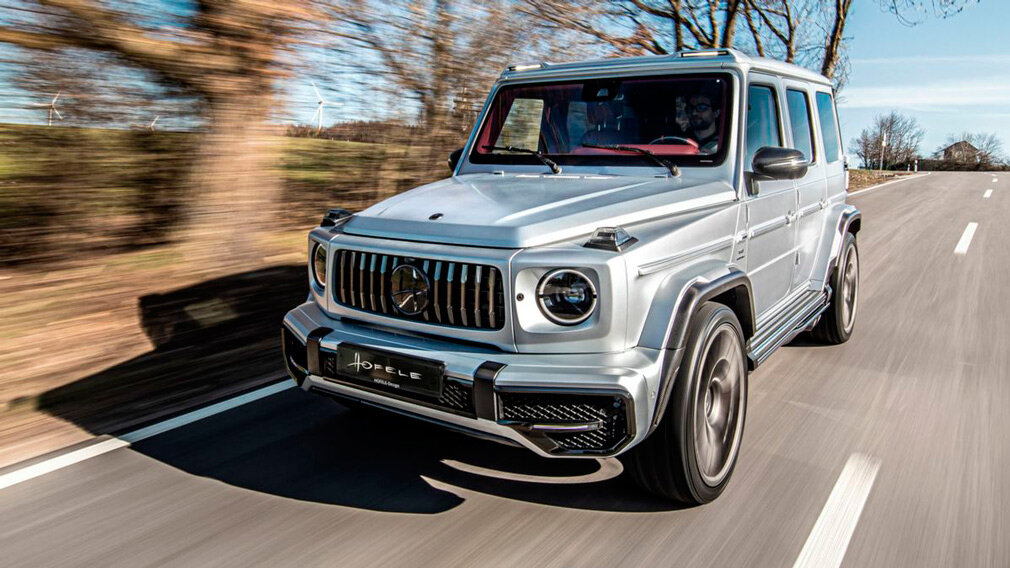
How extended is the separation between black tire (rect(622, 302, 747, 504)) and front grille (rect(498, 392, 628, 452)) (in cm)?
34

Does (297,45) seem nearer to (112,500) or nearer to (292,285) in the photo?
(292,285)

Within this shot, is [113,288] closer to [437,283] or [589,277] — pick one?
[437,283]

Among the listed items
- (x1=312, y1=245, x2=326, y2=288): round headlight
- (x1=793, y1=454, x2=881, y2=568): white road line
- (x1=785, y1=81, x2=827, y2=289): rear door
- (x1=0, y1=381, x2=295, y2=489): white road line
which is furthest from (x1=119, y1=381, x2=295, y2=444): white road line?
(x1=785, y1=81, x2=827, y2=289): rear door

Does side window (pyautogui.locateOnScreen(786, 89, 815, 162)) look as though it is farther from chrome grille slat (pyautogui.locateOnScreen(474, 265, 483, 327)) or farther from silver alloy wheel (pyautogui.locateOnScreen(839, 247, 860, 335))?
chrome grille slat (pyautogui.locateOnScreen(474, 265, 483, 327))

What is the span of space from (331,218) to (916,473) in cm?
282

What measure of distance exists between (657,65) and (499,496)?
2.30 metres

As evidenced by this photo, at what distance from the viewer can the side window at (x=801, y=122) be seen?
15.7 ft

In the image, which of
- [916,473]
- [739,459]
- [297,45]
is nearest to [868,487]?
[916,473]

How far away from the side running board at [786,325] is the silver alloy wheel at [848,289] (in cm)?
42

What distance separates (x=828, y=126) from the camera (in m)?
5.68

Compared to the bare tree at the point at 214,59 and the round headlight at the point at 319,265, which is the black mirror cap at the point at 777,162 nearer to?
the round headlight at the point at 319,265

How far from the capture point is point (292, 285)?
6.88m

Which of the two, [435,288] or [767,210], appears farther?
[767,210]

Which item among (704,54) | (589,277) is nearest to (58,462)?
(589,277)
